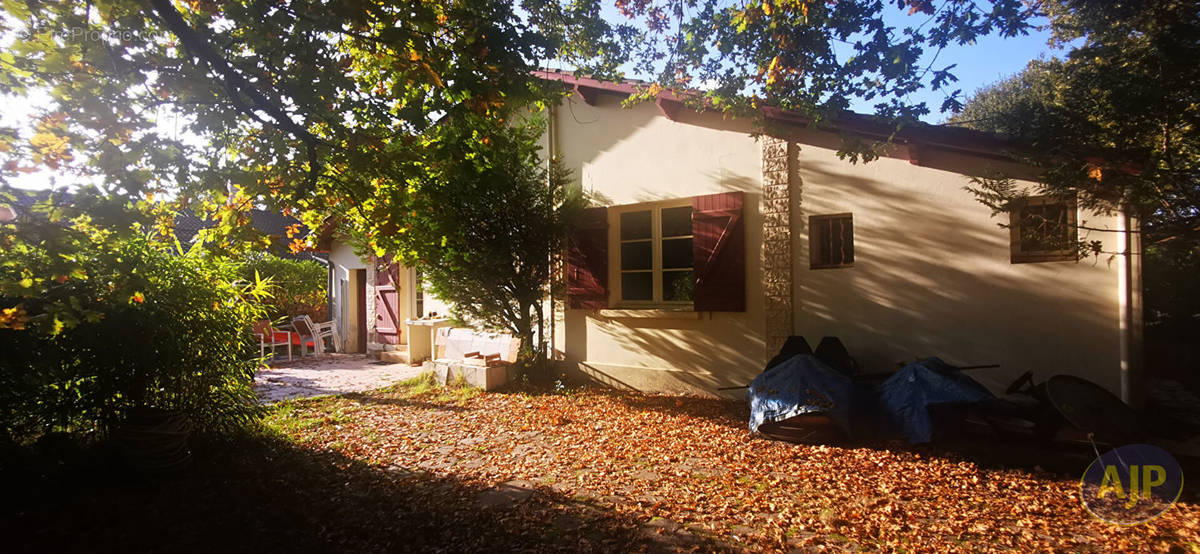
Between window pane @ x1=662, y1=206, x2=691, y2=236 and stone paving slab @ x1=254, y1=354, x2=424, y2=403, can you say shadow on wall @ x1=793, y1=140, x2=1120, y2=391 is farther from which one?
stone paving slab @ x1=254, y1=354, x2=424, y2=403

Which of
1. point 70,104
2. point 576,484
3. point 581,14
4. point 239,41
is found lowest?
point 576,484

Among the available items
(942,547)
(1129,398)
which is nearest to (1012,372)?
(1129,398)

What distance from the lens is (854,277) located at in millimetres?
6070

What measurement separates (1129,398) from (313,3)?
698 cm

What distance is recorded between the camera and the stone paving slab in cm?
779

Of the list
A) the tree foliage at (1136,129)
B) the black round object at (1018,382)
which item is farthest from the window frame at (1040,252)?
the black round object at (1018,382)

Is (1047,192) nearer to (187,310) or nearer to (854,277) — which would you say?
(854,277)

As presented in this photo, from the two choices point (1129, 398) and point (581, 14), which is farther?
point (581, 14)

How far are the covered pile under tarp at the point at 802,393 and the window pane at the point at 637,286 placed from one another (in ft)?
9.01

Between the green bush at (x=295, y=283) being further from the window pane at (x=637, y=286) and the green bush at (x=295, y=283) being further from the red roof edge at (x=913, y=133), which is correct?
the red roof edge at (x=913, y=133)

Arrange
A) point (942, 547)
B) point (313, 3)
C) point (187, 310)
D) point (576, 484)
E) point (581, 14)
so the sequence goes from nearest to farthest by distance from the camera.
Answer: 1. point (942, 547)
2. point (313, 3)
3. point (576, 484)
4. point (187, 310)
5. point (581, 14)

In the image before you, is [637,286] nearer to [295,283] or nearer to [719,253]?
[719,253]

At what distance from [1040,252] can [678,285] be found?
3.84 m

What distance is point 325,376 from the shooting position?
914cm
